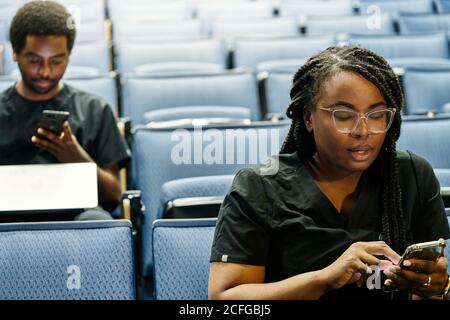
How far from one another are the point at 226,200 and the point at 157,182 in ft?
2.18

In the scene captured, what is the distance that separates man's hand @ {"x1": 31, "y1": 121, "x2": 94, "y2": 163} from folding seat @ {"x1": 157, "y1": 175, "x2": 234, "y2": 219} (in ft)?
Result: 0.69

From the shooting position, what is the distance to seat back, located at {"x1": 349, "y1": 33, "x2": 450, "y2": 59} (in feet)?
8.43

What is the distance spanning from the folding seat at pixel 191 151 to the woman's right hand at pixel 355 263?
0.70 meters

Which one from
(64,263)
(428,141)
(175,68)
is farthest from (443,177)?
(175,68)

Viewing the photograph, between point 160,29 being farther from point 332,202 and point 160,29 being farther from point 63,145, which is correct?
point 332,202

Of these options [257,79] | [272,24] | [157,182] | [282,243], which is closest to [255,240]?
[282,243]

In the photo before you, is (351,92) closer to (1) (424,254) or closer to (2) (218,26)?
(1) (424,254)

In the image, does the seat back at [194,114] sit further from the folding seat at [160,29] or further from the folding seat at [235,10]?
the folding seat at [235,10]

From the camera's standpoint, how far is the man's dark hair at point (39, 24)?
1.56 m

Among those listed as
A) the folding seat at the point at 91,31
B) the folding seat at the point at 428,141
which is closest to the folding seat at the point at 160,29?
the folding seat at the point at 91,31

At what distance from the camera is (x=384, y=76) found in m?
0.98

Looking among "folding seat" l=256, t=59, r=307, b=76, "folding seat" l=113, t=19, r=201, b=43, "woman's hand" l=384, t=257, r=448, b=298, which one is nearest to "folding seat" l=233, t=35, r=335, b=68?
"folding seat" l=256, t=59, r=307, b=76

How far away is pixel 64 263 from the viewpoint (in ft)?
3.49

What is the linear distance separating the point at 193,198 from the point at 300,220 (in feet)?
1.03
